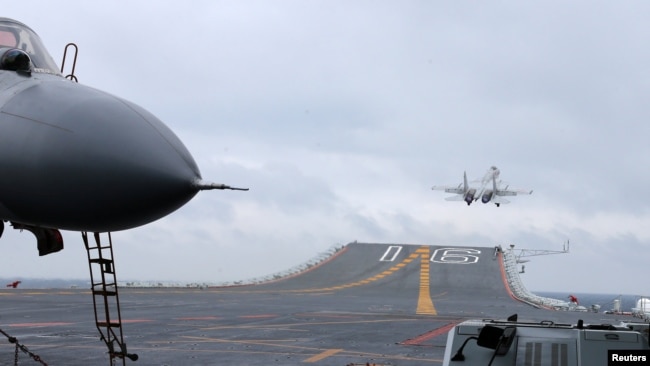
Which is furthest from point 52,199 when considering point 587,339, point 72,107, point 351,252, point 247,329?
point 351,252

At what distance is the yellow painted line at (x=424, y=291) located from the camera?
39.7 metres

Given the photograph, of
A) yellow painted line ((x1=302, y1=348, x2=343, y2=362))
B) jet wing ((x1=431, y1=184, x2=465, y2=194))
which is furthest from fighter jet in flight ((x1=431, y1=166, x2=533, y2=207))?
yellow painted line ((x1=302, y1=348, x2=343, y2=362))

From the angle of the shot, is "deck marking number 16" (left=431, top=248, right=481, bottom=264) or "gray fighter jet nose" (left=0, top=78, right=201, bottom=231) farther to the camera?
"deck marking number 16" (left=431, top=248, right=481, bottom=264)

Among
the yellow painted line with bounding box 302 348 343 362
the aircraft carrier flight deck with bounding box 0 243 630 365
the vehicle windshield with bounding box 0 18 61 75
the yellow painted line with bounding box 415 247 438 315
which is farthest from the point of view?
the yellow painted line with bounding box 415 247 438 315

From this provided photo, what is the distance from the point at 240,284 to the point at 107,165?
57.5m

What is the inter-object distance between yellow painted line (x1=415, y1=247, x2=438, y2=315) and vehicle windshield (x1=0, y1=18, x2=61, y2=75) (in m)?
28.9

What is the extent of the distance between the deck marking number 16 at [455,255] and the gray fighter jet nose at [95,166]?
6453 cm

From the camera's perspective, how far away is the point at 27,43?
10969 mm

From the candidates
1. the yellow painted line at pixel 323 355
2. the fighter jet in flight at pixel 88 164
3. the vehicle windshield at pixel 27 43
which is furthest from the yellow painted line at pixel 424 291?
the fighter jet in flight at pixel 88 164

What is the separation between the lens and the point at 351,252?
256ft

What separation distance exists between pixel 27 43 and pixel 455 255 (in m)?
67.0

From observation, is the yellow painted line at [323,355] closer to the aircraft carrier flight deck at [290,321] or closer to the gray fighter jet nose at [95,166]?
the aircraft carrier flight deck at [290,321]

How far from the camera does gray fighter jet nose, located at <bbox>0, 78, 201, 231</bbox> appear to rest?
7926 mm

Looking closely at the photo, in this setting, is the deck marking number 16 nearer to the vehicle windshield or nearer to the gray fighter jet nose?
the vehicle windshield
